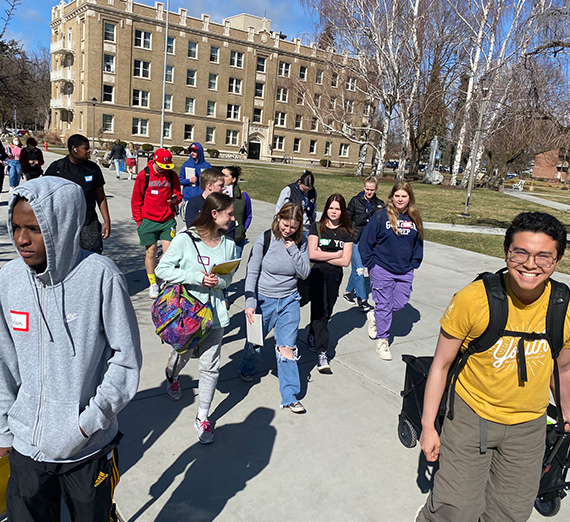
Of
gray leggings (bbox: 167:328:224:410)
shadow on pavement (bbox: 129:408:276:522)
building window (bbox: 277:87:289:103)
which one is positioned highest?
building window (bbox: 277:87:289:103)

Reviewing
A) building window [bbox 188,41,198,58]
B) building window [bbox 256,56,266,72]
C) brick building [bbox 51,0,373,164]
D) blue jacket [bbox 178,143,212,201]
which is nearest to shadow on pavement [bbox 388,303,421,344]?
blue jacket [bbox 178,143,212,201]

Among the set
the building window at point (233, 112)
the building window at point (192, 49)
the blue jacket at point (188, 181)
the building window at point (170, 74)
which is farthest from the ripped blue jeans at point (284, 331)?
the building window at point (233, 112)

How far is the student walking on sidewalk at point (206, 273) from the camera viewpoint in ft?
11.9

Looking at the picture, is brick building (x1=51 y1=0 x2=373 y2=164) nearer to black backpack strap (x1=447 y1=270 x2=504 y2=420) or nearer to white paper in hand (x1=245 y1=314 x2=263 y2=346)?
white paper in hand (x1=245 y1=314 x2=263 y2=346)

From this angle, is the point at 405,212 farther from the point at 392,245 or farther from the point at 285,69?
the point at 285,69

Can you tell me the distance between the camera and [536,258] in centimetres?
221

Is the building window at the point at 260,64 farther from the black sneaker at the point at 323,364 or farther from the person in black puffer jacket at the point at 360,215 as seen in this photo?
the black sneaker at the point at 323,364

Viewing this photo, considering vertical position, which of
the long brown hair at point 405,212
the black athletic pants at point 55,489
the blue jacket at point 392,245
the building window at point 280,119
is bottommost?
the black athletic pants at point 55,489

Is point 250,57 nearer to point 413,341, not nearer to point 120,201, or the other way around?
point 120,201

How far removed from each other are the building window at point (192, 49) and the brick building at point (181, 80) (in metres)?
0.10

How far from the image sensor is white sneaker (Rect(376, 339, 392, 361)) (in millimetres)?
5426

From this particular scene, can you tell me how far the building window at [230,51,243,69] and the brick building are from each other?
11 centimetres

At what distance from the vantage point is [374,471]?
11.5 ft

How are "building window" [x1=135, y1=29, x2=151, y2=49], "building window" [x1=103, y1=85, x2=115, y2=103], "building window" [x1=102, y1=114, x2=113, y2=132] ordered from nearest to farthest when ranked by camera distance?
1. "building window" [x1=103, y1=85, x2=115, y2=103]
2. "building window" [x1=102, y1=114, x2=113, y2=132]
3. "building window" [x1=135, y1=29, x2=151, y2=49]
